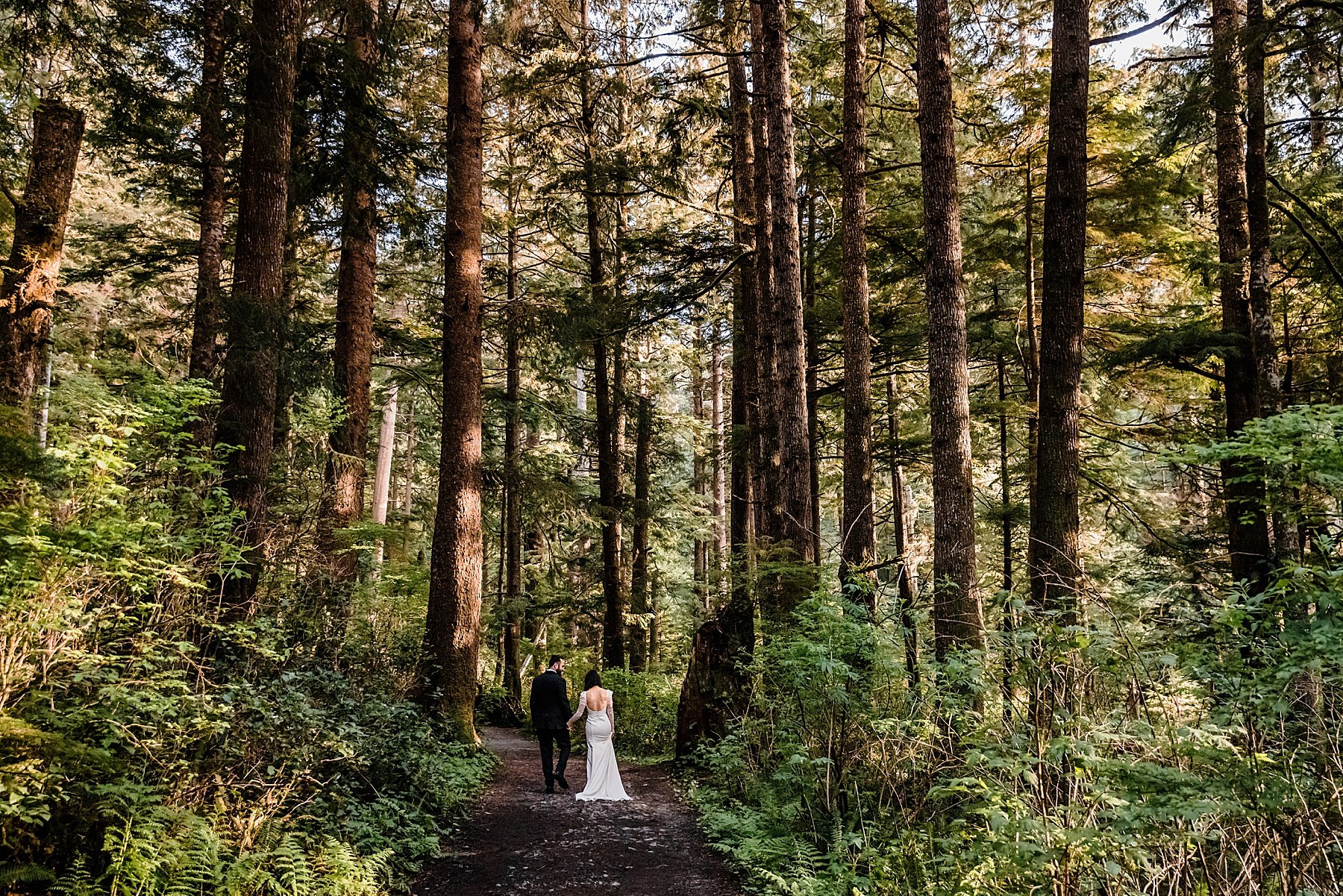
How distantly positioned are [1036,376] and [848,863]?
36.0 feet

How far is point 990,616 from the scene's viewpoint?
20.8ft

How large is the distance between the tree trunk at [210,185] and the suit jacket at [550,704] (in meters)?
5.61

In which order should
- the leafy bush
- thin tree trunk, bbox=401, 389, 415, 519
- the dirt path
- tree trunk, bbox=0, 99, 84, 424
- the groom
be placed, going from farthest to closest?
1. thin tree trunk, bbox=401, 389, 415, 519
2. the leafy bush
3. the groom
4. tree trunk, bbox=0, 99, 84, 424
5. the dirt path

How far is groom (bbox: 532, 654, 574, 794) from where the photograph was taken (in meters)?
10.1

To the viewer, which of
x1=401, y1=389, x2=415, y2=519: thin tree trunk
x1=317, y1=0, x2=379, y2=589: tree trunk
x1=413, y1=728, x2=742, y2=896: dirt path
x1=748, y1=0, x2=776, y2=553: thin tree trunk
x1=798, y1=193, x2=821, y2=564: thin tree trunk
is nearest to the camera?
x1=413, y1=728, x2=742, y2=896: dirt path

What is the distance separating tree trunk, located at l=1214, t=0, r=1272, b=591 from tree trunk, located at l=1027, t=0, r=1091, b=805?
2.77 metres

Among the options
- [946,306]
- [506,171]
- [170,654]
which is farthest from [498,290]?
[170,654]

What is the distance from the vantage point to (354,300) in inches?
465

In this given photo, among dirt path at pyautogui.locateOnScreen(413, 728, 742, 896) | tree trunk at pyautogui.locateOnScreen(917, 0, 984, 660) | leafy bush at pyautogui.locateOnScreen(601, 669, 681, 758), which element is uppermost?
tree trunk at pyautogui.locateOnScreen(917, 0, 984, 660)

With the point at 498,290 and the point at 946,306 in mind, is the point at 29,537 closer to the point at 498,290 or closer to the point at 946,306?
the point at 946,306

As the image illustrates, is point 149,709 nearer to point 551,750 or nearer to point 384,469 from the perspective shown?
point 551,750

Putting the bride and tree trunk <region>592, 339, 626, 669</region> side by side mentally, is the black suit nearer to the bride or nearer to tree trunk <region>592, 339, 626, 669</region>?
the bride

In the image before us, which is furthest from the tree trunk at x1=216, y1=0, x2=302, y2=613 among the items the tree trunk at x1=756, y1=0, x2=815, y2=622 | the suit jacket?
Answer: the tree trunk at x1=756, y1=0, x2=815, y2=622

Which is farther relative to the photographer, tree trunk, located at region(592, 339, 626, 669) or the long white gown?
tree trunk, located at region(592, 339, 626, 669)
